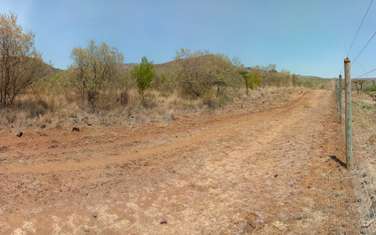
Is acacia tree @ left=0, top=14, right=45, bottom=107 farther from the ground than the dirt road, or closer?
farther from the ground

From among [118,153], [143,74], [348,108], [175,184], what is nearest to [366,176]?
[348,108]

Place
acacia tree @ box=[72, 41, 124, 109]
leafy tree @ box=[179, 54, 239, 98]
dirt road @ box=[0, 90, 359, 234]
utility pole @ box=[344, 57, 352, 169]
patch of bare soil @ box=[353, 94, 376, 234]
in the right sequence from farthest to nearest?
leafy tree @ box=[179, 54, 239, 98] → acacia tree @ box=[72, 41, 124, 109] → utility pole @ box=[344, 57, 352, 169] → dirt road @ box=[0, 90, 359, 234] → patch of bare soil @ box=[353, 94, 376, 234]

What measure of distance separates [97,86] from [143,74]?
3.10 m

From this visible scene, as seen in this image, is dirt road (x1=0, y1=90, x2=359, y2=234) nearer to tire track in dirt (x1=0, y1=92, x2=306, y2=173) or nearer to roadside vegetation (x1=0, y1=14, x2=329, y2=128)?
tire track in dirt (x1=0, y1=92, x2=306, y2=173)

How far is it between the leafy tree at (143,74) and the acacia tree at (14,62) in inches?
204

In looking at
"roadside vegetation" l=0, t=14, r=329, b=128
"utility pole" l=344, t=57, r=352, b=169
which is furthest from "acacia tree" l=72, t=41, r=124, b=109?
"utility pole" l=344, t=57, r=352, b=169

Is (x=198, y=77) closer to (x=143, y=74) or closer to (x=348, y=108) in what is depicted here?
(x=143, y=74)

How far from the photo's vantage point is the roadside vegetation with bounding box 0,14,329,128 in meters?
10.7

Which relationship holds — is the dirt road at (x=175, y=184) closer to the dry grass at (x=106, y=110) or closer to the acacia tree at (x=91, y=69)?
the dry grass at (x=106, y=110)

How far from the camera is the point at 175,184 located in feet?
16.9

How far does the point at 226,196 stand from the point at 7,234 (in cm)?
314

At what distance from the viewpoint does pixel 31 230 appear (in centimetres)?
369

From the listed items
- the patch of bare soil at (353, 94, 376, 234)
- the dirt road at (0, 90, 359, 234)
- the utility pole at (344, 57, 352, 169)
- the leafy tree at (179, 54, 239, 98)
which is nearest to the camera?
the patch of bare soil at (353, 94, 376, 234)

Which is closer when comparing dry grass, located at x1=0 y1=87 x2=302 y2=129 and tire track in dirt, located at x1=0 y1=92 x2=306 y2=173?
tire track in dirt, located at x1=0 y1=92 x2=306 y2=173
